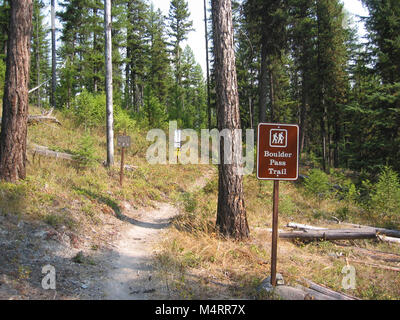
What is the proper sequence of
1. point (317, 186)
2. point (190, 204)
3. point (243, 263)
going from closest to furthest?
1. point (243, 263)
2. point (190, 204)
3. point (317, 186)

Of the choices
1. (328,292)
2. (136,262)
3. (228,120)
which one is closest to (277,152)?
(228,120)

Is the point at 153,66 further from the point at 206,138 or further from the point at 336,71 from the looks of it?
the point at 336,71

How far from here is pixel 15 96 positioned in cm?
710

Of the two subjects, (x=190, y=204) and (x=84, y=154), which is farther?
(x=84, y=154)

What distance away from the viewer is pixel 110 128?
12.3 m

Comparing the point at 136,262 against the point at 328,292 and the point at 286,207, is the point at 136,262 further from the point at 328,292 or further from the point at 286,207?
the point at 286,207

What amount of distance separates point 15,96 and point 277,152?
6.89 meters

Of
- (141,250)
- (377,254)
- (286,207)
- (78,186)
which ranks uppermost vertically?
(78,186)

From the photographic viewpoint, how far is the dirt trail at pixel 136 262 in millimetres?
4199

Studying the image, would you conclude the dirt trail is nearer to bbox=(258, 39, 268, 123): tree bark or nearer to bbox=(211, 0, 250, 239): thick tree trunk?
bbox=(211, 0, 250, 239): thick tree trunk

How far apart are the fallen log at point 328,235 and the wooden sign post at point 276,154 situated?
3097 millimetres

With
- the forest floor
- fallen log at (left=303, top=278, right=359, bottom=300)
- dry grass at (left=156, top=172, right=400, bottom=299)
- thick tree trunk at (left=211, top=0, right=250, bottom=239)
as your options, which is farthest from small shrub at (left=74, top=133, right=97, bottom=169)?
fallen log at (left=303, top=278, right=359, bottom=300)

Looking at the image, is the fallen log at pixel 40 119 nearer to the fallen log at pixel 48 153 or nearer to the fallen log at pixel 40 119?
the fallen log at pixel 40 119

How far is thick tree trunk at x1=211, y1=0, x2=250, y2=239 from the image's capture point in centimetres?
630
